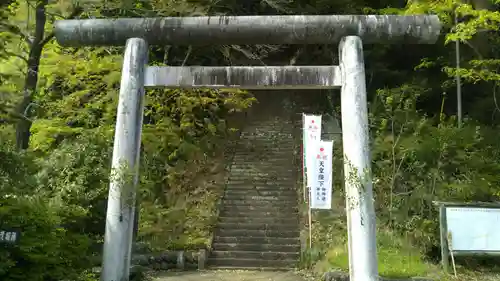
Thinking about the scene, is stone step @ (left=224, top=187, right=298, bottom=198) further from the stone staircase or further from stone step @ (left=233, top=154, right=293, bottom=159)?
stone step @ (left=233, top=154, right=293, bottom=159)

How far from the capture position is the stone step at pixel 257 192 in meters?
14.1

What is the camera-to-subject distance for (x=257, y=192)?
562 inches

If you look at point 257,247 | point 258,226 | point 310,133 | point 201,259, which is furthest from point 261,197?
point 310,133

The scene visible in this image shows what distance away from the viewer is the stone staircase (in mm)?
11570

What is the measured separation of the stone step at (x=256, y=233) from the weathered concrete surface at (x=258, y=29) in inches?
242

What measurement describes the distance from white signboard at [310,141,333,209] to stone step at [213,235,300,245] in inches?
95.4

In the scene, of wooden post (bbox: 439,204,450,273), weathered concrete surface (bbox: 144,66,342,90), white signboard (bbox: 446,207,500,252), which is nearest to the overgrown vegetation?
wooden post (bbox: 439,204,450,273)

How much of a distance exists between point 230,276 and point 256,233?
8.03ft

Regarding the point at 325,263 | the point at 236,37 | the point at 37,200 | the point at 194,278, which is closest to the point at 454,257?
the point at 325,263

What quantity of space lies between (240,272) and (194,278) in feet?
4.11

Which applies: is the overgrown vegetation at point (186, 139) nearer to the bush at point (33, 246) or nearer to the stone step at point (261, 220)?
the bush at point (33, 246)

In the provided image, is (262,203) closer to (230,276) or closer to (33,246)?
(230,276)

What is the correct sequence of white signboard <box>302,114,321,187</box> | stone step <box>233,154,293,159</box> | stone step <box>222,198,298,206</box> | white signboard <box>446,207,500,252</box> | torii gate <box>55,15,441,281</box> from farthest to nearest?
stone step <box>233,154,293,159</box> < stone step <box>222,198,298,206</box> < white signboard <box>302,114,321,187</box> < white signboard <box>446,207,500,252</box> < torii gate <box>55,15,441,281</box>

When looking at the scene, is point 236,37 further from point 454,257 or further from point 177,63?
point 177,63
